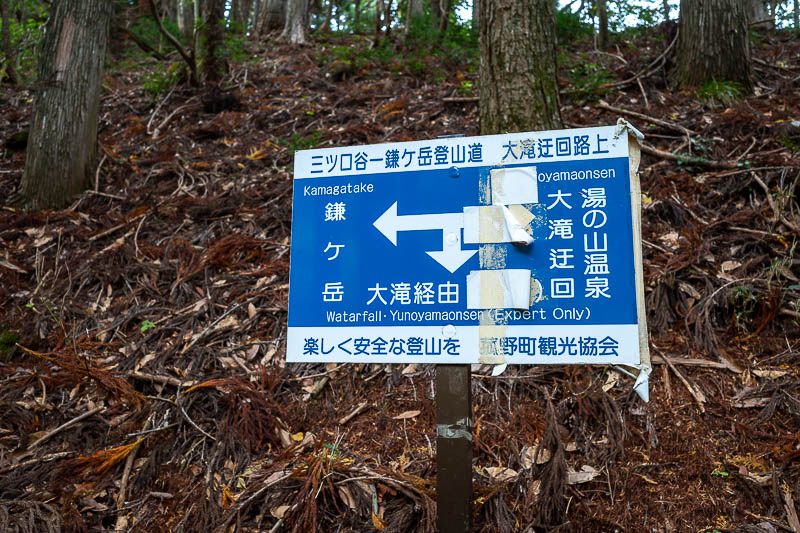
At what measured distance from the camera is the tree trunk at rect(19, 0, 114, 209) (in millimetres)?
6207

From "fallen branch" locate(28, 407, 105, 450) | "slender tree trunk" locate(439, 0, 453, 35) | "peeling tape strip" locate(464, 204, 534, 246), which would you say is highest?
"slender tree trunk" locate(439, 0, 453, 35)

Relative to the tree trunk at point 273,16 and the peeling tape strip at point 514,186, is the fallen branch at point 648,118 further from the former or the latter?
the tree trunk at point 273,16

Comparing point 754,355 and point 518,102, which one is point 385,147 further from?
point 754,355

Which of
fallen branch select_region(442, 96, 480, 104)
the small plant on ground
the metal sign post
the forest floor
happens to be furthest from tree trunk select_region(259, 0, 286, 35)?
the metal sign post

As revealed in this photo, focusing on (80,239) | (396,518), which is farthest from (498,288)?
(80,239)

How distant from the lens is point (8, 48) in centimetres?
999

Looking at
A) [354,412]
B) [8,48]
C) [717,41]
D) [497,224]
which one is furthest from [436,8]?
[497,224]

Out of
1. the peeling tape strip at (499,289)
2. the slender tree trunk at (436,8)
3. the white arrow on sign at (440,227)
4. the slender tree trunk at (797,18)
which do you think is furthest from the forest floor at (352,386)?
the slender tree trunk at (436,8)

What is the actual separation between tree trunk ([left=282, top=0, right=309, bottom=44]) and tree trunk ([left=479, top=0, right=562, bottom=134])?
855 cm

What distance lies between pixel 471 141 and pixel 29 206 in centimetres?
596

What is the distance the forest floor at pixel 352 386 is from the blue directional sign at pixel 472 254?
1138 millimetres

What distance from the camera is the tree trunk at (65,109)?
6207mm

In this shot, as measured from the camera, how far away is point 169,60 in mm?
11766

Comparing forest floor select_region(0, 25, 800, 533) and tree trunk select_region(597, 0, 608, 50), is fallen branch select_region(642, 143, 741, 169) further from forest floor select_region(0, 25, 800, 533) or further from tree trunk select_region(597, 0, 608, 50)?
tree trunk select_region(597, 0, 608, 50)
